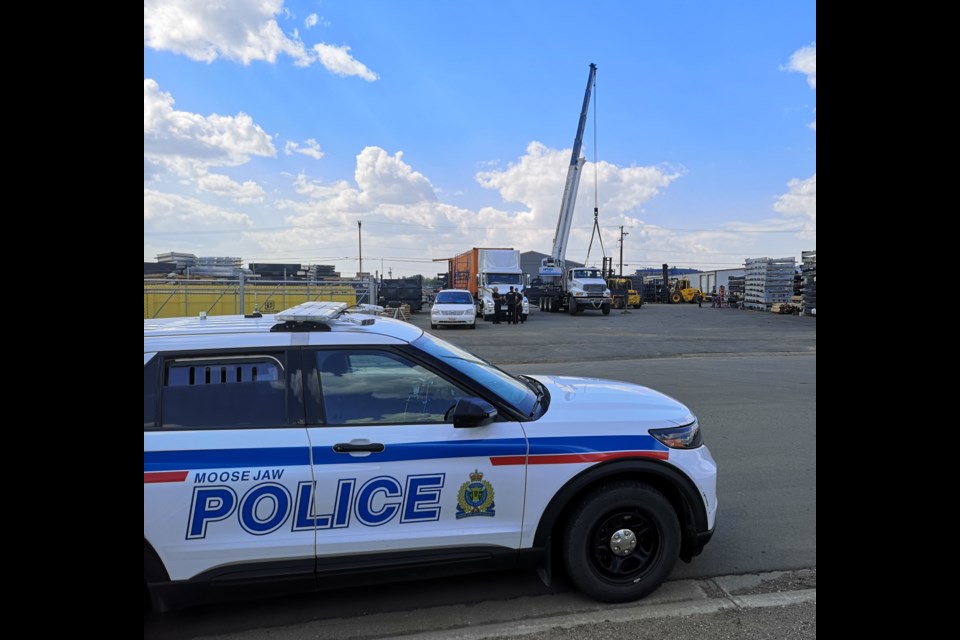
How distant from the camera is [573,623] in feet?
8.64

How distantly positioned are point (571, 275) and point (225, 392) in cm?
3076

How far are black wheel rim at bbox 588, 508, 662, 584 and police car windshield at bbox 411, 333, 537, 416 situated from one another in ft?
2.42

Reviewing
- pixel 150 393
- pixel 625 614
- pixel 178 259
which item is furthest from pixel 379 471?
pixel 178 259

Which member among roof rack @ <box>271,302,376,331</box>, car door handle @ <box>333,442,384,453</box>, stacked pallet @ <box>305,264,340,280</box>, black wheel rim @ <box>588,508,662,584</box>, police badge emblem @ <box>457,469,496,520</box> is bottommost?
black wheel rim @ <box>588,508,662,584</box>

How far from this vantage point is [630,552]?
9.29 feet

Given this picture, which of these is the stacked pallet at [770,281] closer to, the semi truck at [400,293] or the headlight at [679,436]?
the semi truck at [400,293]

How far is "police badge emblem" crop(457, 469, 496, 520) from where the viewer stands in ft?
8.66

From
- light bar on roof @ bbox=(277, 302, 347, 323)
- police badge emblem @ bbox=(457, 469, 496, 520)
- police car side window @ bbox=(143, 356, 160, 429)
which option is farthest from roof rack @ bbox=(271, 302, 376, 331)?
police badge emblem @ bbox=(457, 469, 496, 520)

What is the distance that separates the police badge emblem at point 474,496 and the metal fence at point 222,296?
1933cm

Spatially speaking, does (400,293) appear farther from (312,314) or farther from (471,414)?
(471,414)

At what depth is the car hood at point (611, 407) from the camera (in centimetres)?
287

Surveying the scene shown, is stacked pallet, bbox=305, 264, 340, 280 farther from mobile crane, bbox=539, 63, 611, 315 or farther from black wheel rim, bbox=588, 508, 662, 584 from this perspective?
black wheel rim, bbox=588, 508, 662, 584

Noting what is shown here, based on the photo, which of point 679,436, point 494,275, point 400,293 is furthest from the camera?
point 400,293
